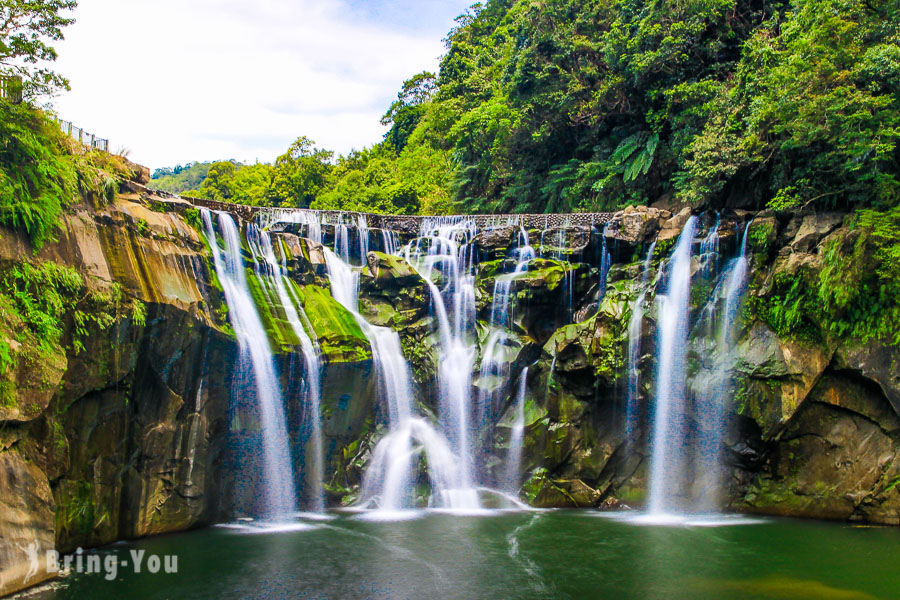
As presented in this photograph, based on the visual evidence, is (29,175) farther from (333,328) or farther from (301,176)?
(301,176)

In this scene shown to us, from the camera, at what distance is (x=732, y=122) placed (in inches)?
773

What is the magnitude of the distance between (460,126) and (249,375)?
67.9ft

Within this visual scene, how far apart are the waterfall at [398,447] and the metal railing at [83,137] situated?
7693 mm

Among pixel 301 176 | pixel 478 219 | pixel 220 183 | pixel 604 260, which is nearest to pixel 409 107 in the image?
pixel 301 176

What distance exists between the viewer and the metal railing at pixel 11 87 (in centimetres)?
1134

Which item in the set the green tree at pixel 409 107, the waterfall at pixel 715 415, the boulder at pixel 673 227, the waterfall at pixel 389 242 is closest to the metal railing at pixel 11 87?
the waterfall at pixel 389 242

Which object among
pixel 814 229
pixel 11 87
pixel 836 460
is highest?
pixel 11 87

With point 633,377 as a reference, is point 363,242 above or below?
above

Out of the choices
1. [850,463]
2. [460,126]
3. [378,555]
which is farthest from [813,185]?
[460,126]

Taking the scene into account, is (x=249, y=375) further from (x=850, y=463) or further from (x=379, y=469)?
(x=850, y=463)

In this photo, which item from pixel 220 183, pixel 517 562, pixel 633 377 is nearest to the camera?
pixel 517 562

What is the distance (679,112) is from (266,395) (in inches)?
730

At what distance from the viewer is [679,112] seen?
2334cm

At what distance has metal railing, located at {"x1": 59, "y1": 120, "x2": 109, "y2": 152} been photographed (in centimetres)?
1402
